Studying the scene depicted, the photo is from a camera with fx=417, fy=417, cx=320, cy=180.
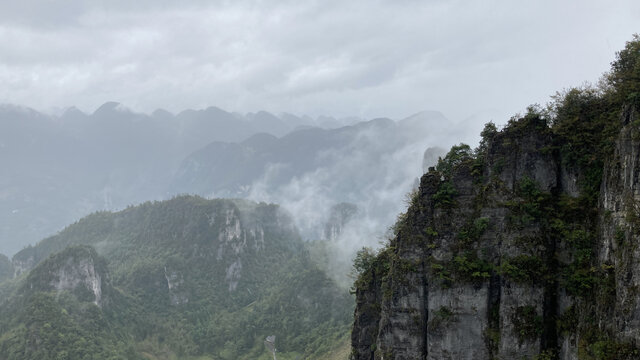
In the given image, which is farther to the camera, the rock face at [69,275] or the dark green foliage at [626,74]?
the rock face at [69,275]

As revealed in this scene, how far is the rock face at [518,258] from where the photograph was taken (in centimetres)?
2357

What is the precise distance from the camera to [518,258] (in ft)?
95.7

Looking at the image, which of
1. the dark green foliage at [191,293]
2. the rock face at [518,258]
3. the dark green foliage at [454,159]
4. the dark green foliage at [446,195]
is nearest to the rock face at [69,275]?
the dark green foliage at [191,293]

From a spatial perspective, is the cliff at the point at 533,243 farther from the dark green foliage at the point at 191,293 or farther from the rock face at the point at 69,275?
the rock face at the point at 69,275

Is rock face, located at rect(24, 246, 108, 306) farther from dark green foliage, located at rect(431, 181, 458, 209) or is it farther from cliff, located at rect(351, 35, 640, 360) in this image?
dark green foliage, located at rect(431, 181, 458, 209)

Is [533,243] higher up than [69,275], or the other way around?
[533,243]

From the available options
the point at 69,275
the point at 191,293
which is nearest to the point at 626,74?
the point at 69,275

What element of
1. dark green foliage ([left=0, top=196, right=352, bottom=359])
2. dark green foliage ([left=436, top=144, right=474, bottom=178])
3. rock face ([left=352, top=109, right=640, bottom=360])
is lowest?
dark green foliage ([left=0, top=196, right=352, bottom=359])

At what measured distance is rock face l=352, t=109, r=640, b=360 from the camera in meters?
23.6

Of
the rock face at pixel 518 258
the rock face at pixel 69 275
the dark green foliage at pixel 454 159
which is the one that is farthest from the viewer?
the rock face at pixel 69 275

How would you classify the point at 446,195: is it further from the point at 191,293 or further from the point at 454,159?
the point at 191,293

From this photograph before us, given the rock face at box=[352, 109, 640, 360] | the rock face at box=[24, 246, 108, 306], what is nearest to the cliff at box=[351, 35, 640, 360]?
the rock face at box=[352, 109, 640, 360]

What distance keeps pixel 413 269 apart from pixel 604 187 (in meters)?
14.6

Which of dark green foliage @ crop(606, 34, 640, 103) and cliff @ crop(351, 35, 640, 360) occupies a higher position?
dark green foliage @ crop(606, 34, 640, 103)
